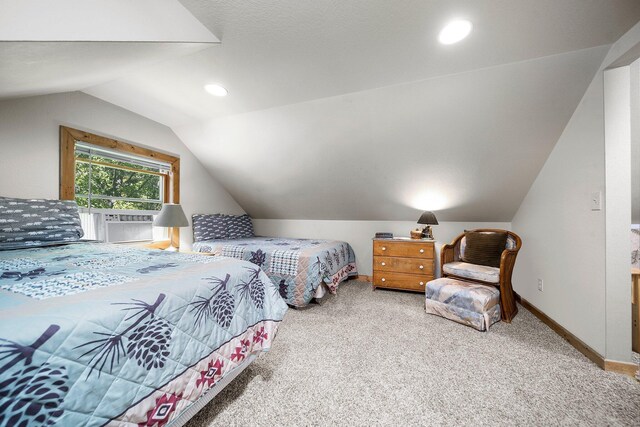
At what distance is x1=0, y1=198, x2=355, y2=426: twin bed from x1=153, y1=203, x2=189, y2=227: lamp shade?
928 millimetres

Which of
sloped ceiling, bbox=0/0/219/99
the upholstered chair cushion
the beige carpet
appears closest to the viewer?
sloped ceiling, bbox=0/0/219/99

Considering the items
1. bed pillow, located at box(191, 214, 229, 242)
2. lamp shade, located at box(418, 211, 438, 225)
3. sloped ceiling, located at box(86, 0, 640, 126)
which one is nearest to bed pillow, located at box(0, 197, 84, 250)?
sloped ceiling, located at box(86, 0, 640, 126)

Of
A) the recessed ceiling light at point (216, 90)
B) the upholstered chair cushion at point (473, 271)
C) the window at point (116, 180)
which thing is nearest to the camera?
the recessed ceiling light at point (216, 90)

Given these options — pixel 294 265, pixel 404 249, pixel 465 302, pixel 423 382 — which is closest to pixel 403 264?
pixel 404 249

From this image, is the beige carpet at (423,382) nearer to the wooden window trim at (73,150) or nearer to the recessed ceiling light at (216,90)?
the recessed ceiling light at (216,90)

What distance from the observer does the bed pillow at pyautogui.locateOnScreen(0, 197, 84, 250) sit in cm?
170

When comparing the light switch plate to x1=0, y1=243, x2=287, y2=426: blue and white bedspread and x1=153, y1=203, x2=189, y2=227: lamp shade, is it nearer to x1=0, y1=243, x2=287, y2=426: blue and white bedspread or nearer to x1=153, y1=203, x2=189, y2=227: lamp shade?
x1=0, y1=243, x2=287, y2=426: blue and white bedspread

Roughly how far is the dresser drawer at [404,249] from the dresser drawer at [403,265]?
0.06m

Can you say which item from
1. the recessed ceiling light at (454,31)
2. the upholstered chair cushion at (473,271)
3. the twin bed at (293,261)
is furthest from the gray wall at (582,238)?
the twin bed at (293,261)

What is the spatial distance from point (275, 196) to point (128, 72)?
243 centimetres

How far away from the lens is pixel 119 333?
795 millimetres

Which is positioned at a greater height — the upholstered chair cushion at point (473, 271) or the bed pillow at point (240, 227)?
the bed pillow at point (240, 227)

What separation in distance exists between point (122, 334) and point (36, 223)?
6.12 feet

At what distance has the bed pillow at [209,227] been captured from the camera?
361 centimetres
